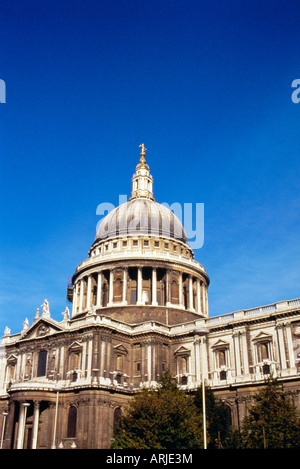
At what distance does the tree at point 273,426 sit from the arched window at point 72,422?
2044 centimetres

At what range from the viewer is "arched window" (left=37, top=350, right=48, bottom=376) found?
201 ft

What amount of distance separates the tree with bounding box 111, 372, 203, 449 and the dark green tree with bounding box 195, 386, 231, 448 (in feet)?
14.0

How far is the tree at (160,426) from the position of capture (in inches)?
1560

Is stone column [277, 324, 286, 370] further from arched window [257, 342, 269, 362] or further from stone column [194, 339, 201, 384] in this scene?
stone column [194, 339, 201, 384]

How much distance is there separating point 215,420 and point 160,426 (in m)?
9.48

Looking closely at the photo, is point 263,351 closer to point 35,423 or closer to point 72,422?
point 72,422

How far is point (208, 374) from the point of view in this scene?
57375 millimetres

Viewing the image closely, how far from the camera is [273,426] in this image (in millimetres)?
40688

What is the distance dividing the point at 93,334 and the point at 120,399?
807 cm

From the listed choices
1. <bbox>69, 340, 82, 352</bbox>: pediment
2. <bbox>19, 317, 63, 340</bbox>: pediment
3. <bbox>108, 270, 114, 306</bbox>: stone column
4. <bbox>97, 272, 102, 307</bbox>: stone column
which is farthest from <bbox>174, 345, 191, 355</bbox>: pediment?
<bbox>97, 272, 102, 307</bbox>: stone column

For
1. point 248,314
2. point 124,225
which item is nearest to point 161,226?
point 124,225

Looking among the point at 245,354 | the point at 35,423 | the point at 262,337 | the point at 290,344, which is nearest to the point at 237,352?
the point at 245,354
